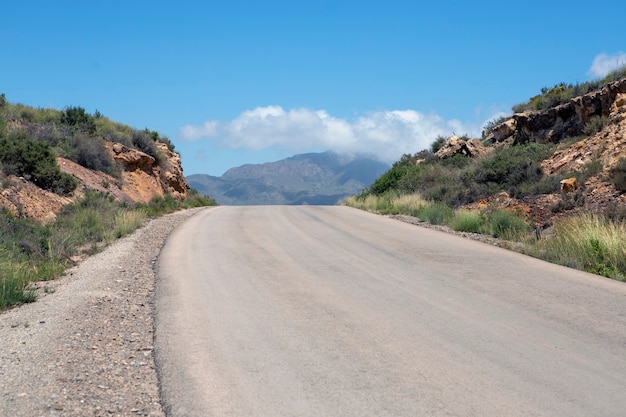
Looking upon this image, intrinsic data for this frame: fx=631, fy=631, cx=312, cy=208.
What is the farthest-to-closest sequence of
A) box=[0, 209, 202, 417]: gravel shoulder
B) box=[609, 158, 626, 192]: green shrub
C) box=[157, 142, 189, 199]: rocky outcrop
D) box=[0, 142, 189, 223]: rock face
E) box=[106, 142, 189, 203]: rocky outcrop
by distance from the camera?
box=[157, 142, 189, 199]: rocky outcrop → box=[106, 142, 189, 203]: rocky outcrop → box=[0, 142, 189, 223]: rock face → box=[609, 158, 626, 192]: green shrub → box=[0, 209, 202, 417]: gravel shoulder

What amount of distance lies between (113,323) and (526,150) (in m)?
22.6

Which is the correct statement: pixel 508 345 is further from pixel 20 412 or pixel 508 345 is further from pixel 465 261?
pixel 465 261

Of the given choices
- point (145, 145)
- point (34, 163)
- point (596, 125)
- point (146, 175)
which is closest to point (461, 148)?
point (596, 125)

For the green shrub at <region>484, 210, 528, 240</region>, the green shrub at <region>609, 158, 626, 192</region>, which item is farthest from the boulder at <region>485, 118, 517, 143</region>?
the green shrub at <region>484, 210, 528, 240</region>

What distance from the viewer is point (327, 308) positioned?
28.8 ft

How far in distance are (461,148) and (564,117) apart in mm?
8060

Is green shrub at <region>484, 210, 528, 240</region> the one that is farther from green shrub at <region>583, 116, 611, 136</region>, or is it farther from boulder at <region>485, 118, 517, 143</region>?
boulder at <region>485, 118, 517, 143</region>

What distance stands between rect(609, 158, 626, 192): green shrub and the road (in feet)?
19.9

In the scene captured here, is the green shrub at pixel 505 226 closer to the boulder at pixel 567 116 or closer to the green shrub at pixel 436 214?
the green shrub at pixel 436 214

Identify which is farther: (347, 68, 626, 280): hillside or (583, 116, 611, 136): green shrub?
(583, 116, 611, 136): green shrub

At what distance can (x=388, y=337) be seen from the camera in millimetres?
7203

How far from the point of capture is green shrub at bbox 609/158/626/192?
17664 millimetres

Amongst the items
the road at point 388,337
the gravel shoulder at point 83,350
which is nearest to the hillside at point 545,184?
the road at point 388,337

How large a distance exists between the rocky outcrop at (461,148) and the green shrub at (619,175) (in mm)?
16169
